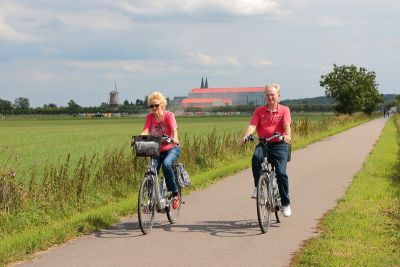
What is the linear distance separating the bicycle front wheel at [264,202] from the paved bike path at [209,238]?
15cm

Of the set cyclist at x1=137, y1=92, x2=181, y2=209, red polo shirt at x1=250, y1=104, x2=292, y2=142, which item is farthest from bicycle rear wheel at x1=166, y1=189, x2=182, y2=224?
red polo shirt at x1=250, y1=104, x2=292, y2=142

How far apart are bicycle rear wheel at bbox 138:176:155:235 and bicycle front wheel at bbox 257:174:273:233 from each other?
1.51m

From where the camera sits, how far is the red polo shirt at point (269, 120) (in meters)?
8.72

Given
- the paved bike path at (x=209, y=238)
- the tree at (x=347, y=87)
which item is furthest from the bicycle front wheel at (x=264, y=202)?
the tree at (x=347, y=87)

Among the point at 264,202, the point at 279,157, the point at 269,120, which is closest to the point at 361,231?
the point at 264,202

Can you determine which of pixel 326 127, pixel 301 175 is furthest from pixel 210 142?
pixel 326 127

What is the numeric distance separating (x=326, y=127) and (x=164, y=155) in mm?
37327

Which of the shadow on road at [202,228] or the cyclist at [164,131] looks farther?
the cyclist at [164,131]

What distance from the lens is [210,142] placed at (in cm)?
1889

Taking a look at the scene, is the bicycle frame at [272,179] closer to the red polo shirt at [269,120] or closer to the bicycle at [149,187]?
the red polo shirt at [269,120]

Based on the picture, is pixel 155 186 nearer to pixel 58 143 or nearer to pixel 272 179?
pixel 272 179

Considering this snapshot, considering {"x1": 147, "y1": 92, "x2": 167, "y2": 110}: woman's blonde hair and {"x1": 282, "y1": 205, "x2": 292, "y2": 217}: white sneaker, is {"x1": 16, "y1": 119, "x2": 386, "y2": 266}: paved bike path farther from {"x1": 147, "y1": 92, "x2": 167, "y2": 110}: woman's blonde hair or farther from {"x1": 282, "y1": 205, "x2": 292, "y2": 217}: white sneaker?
{"x1": 147, "y1": 92, "x2": 167, "y2": 110}: woman's blonde hair

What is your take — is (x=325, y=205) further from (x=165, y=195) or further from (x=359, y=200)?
(x=165, y=195)

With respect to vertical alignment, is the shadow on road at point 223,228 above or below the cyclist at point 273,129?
below
